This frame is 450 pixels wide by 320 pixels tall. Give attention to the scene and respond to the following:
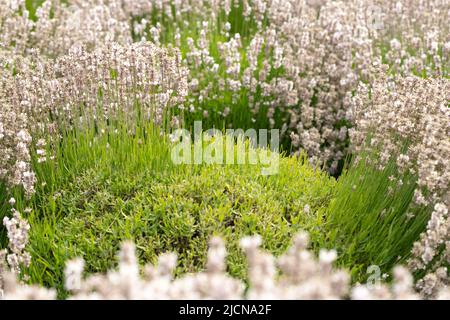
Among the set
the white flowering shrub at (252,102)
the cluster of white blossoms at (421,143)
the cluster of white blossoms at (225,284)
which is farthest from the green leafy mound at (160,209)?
the cluster of white blossoms at (225,284)

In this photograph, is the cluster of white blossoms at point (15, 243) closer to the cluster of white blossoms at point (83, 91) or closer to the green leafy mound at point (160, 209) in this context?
the green leafy mound at point (160, 209)

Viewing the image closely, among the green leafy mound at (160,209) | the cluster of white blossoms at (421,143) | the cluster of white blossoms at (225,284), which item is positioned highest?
the cluster of white blossoms at (225,284)

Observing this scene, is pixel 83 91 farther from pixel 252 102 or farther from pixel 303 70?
pixel 303 70

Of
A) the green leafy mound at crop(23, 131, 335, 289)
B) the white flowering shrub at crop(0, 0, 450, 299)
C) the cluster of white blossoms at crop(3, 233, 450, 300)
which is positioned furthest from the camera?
the green leafy mound at crop(23, 131, 335, 289)

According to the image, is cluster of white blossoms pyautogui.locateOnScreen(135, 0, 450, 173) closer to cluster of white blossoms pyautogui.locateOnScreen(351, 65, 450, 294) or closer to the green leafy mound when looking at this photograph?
cluster of white blossoms pyautogui.locateOnScreen(351, 65, 450, 294)

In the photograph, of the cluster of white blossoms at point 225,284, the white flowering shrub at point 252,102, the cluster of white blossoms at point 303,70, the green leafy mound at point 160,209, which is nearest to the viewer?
the cluster of white blossoms at point 225,284

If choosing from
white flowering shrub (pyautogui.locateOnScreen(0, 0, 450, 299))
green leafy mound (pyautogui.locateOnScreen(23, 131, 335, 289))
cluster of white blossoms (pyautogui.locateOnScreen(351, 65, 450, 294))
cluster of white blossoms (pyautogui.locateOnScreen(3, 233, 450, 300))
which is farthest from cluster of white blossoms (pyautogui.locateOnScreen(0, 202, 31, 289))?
cluster of white blossoms (pyautogui.locateOnScreen(351, 65, 450, 294))

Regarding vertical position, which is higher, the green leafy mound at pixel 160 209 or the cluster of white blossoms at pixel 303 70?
the cluster of white blossoms at pixel 303 70

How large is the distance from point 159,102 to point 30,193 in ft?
3.59

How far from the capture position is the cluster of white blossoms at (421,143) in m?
2.68

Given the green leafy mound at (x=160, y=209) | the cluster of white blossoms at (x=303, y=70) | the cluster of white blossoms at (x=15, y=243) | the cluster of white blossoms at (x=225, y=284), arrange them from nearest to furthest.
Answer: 1. the cluster of white blossoms at (x=225, y=284)
2. the cluster of white blossoms at (x=15, y=243)
3. the green leafy mound at (x=160, y=209)
4. the cluster of white blossoms at (x=303, y=70)

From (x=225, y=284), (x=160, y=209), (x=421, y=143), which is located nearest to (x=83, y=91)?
(x=160, y=209)

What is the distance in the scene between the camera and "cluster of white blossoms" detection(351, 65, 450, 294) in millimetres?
2682

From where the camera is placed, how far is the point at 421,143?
3355 mm
